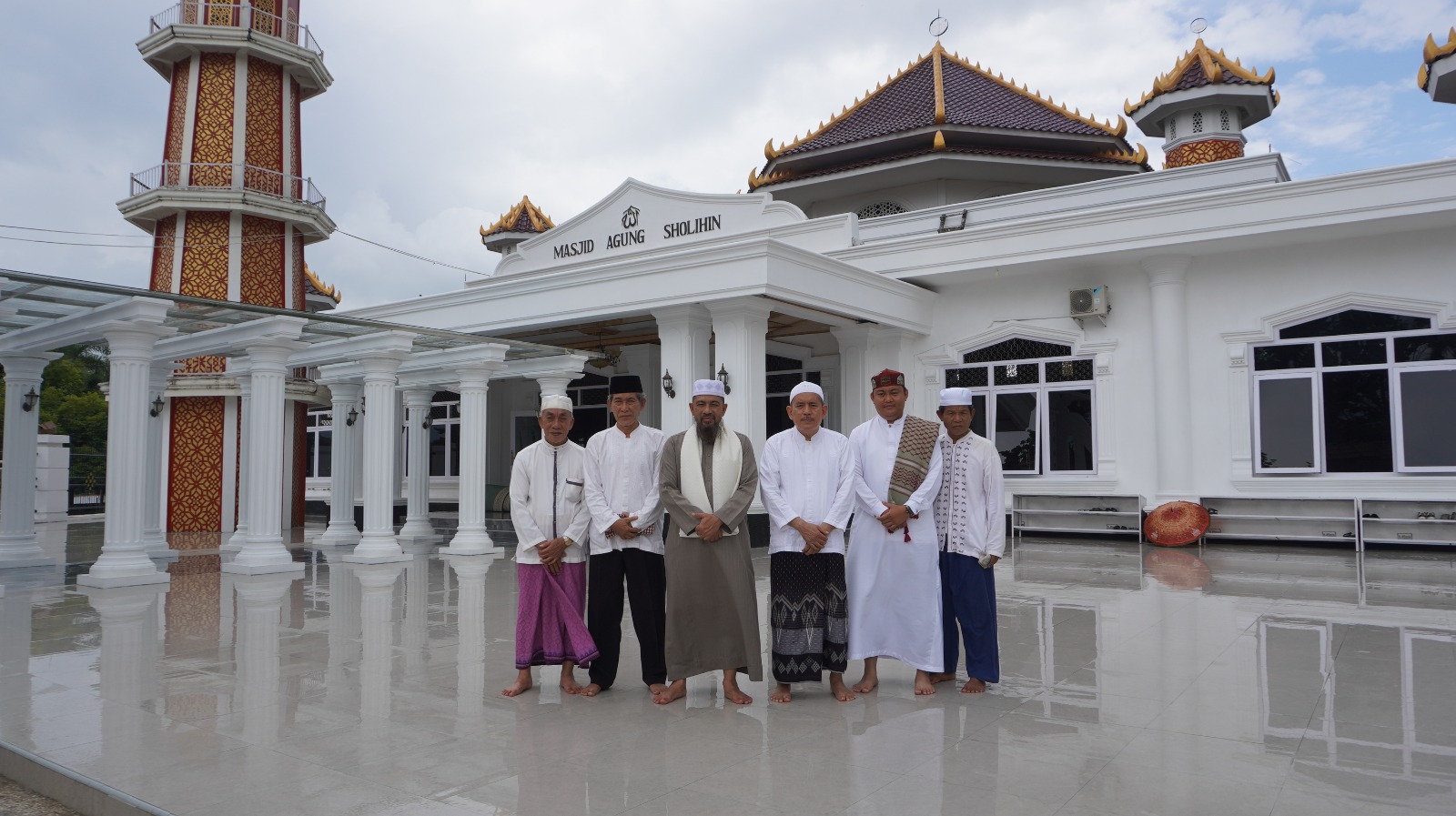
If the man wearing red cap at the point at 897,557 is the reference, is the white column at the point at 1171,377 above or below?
above

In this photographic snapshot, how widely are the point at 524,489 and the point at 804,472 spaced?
1.42 m

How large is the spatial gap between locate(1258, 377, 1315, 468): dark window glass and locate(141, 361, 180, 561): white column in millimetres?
13429

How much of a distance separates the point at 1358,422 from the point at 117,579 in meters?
13.5

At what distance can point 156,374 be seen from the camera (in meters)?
12.0

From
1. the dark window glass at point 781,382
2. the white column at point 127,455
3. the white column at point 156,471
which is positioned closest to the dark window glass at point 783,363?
the dark window glass at point 781,382

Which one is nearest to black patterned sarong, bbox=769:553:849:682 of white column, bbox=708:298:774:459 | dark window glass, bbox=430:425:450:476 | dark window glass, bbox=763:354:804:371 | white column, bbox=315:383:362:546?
white column, bbox=708:298:774:459

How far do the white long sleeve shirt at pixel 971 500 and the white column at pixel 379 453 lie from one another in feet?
25.5

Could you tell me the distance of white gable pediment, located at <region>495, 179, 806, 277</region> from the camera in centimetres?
1375

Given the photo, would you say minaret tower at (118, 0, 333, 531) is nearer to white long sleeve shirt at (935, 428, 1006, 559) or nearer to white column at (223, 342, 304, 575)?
white column at (223, 342, 304, 575)

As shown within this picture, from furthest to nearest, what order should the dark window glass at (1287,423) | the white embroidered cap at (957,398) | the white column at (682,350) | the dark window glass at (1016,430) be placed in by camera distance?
the dark window glass at (1016,430)
the white column at (682,350)
the dark window glass at (1287,423)
the white embroidered cap at (957,398)

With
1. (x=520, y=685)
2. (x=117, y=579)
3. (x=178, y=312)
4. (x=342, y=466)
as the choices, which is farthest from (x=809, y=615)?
(x=342, y=466)

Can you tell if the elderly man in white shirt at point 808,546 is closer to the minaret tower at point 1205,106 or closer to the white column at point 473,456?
the white column at point 473,456

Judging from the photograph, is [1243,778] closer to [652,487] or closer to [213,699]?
[652,487]

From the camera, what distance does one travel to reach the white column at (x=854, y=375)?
14.2 meters
